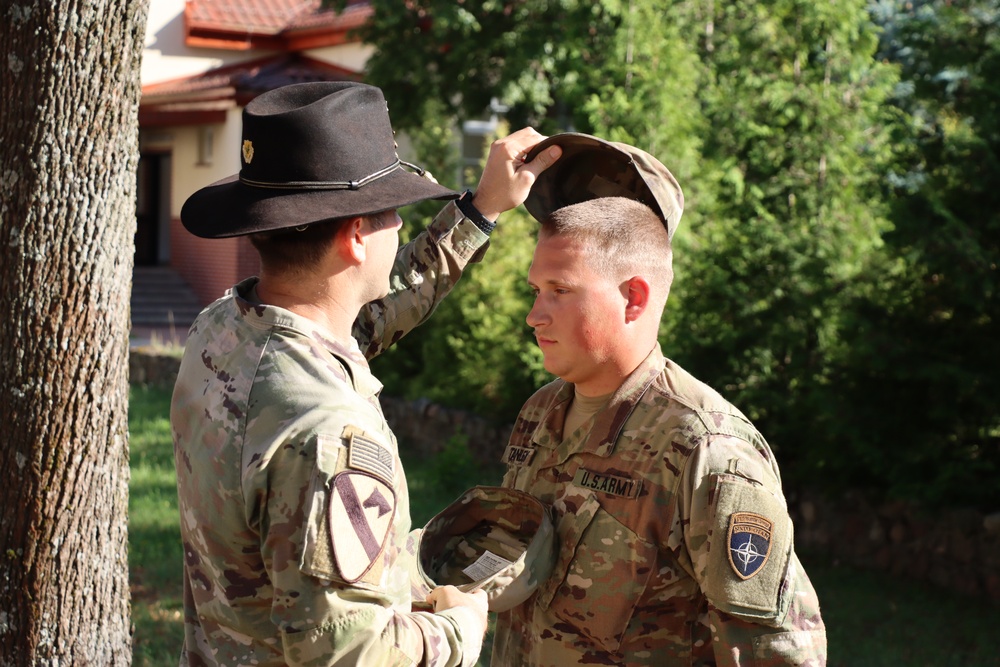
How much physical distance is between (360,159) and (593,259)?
637mm

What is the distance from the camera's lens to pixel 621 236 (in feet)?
8.54

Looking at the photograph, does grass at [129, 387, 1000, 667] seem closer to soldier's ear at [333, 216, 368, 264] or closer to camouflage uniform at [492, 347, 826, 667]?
camouflage uniform at [492, 347, 826, 667]

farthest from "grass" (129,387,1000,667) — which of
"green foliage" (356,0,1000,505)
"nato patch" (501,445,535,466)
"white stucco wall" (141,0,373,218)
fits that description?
"white stucco wall" (141,0,373,218)

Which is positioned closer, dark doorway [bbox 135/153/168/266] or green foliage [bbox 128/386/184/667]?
green foliage [bbox 128/386/184/667]

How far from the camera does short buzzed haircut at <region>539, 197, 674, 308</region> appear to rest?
2582 mm

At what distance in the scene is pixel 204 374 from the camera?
2.15 m

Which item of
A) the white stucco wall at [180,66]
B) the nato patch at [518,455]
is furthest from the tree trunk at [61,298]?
the white stucco wall at [180,66]

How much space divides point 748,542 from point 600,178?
103cm

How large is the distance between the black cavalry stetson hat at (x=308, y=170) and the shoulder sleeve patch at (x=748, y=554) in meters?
0.94

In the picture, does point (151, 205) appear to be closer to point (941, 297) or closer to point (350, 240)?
point (941, 297)

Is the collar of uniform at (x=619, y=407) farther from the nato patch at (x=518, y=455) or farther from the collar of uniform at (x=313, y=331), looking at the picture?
the collar of uniform at (x=313, y=331)

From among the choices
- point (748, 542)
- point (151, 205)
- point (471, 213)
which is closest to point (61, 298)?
point (471, 213)

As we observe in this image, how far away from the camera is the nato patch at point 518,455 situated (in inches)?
111

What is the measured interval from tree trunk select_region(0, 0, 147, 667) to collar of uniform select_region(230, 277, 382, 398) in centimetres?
176
